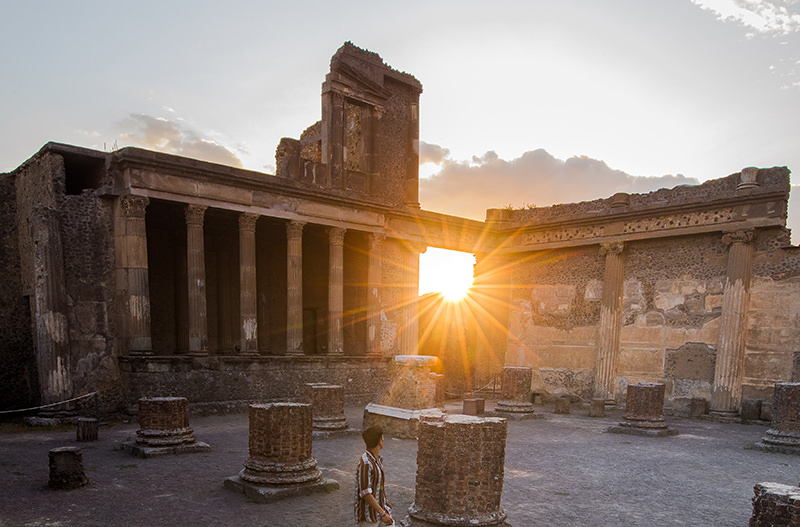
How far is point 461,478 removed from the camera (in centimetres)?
461

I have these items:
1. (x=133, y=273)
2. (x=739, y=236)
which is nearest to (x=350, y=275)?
(x=133, y=273)

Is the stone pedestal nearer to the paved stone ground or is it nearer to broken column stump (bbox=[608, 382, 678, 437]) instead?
the paved stone ground

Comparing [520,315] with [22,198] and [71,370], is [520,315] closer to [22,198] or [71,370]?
[71,370]

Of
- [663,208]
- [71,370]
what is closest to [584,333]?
[663,208]

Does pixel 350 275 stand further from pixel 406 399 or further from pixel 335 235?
pixel 406 399

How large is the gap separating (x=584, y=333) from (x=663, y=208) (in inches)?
174

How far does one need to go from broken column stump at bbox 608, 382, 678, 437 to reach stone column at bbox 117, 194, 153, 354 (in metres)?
10.5

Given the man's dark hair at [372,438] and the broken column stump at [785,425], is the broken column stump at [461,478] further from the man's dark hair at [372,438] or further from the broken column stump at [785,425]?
the broken column stump at [785,425]

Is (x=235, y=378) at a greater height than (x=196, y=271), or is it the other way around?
(x=196, y=271)

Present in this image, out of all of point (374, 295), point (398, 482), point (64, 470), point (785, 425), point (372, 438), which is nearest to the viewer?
point (372, 438)

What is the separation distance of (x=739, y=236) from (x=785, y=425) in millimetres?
5460

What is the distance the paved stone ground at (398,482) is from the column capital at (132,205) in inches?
180

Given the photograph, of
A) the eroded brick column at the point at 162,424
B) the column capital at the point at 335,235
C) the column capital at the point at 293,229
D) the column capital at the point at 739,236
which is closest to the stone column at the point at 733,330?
the column capital at the point at 739,236

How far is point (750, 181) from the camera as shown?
42.3 feet
